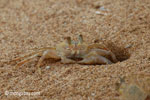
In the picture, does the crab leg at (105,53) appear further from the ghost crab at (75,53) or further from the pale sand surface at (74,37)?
the pale sand surface at (74,37)

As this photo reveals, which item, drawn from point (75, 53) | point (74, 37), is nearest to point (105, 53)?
point (75, 53)

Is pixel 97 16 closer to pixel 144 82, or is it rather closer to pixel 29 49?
pixel 29 49

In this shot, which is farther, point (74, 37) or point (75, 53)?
point (74, 37)

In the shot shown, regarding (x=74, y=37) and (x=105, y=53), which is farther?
(x=74, y=37)

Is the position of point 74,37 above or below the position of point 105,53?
above

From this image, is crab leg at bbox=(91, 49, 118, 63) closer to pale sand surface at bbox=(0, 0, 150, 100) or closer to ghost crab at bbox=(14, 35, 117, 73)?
ghost crab at bbox=(14, 35, 117, 73)

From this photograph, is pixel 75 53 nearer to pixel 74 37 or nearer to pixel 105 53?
pixel 105 53

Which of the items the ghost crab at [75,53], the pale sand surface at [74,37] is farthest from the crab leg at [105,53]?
the pale sand surface at [74,37]
